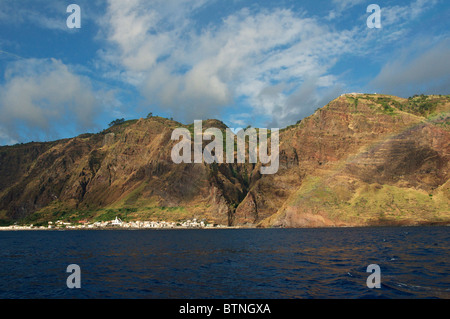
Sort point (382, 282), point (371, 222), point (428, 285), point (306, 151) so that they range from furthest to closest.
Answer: point (306, 151) < point (371, 222) < point (382, 282) < point (428, 285)

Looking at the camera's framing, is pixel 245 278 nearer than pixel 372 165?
Yes

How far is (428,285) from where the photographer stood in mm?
25250

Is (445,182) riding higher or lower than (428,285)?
higher

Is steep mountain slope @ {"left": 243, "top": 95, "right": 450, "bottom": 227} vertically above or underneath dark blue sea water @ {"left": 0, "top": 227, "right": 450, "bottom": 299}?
above

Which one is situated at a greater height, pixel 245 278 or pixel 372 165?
pixel 372 165

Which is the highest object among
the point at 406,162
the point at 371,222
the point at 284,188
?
the point at 406,162

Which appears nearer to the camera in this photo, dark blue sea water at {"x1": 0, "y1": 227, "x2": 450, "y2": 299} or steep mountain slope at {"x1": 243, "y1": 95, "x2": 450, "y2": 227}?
dark blue sea water at {"x1": 0, "y1": 227, "x2": 450, "y2": 299}

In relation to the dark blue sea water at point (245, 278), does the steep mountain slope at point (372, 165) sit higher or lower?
higher

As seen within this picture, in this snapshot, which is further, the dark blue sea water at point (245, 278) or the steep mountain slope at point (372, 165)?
the steep mountain slope at point (372, 165)
